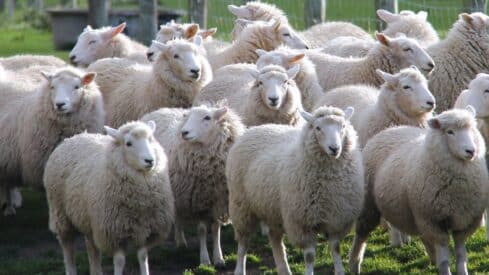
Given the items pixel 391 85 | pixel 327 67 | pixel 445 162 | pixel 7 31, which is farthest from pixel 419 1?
pixel 445 162

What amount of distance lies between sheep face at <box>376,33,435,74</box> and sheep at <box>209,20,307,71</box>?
4.49ft

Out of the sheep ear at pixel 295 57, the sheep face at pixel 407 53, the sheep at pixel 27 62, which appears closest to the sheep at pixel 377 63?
the sheep face at pixel 407 53

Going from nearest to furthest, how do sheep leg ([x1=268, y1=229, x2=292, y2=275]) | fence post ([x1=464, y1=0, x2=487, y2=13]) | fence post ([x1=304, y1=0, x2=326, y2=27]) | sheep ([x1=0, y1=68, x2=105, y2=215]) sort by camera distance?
1. sheep leg ([x1=268, y1=229, x2=292, y2=275])
2. sheep ([x1=0, y1=68, x2=105, y2=215])
3. fence post ([x1=464, y1=0, x2=487, y2=13])
4. fence post ([x1=304, y1=0, x2=326, y2=27])

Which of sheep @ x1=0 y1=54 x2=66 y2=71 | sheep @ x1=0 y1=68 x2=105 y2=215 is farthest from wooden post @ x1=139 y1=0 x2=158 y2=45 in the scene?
sheep @ x1=0 y1=68 x2=105 y2=215

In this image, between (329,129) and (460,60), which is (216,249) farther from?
(460,60)

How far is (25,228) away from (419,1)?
1476 cm

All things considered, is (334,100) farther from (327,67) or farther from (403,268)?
(403,268)

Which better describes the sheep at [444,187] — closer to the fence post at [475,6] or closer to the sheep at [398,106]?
the sheep at [398,106]

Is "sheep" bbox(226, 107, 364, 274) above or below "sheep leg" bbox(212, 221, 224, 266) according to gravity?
above

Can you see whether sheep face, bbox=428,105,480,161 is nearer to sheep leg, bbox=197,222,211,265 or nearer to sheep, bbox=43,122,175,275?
sheep, bbox=43,122,175,275

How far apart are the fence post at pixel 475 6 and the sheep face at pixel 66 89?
13.7ft

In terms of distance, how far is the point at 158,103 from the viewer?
927 cm

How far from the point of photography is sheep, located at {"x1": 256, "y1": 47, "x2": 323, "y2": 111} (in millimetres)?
9117

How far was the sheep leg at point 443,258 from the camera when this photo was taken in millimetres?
6543
